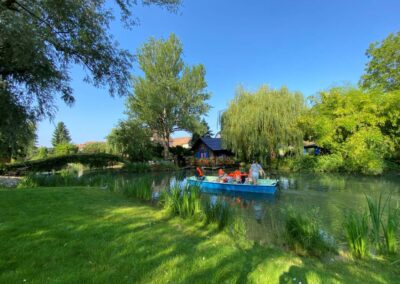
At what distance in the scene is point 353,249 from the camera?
422cm

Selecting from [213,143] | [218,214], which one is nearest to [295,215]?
[218,214]

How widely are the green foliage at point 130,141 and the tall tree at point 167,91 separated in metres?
2.67

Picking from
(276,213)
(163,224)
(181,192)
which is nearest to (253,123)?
(276,213)

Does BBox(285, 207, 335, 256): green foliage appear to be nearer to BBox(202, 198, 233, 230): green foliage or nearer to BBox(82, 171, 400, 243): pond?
BBox(82, 171, 400, 243): pond

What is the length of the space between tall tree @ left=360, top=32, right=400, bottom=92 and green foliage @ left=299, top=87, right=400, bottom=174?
152 inches

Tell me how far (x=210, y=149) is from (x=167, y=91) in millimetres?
8879

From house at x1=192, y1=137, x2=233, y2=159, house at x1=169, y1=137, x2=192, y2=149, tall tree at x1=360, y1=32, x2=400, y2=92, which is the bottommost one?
house at x1=192, y1=137, x2=233, y2=159

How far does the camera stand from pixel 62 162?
22.4 metres

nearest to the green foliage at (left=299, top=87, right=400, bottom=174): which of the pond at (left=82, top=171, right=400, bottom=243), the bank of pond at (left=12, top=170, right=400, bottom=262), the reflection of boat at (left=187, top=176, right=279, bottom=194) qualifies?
the pond at (left=82, top=171, right=400, bottom=243)

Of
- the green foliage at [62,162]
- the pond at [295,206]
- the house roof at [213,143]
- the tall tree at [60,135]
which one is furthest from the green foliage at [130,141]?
the tall tree at [60,135]

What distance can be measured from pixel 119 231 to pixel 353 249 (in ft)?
13.5

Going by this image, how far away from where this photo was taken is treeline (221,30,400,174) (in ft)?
61.7

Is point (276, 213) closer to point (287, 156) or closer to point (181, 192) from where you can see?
point (181, 192)

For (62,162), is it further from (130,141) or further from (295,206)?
(295,206)
